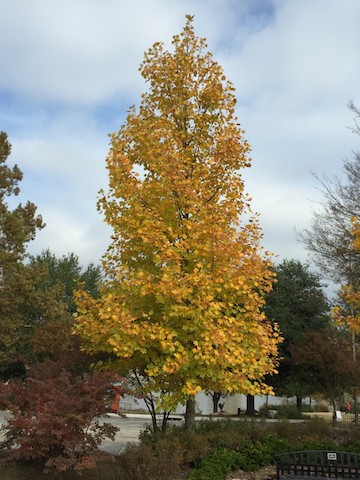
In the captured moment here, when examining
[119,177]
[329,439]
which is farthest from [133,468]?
[329,439]

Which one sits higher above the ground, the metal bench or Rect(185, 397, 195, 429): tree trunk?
Rect(185, 397, 195, 429): tree trunk

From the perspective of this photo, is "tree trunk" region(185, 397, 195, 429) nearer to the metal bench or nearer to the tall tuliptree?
the tall tuliptree

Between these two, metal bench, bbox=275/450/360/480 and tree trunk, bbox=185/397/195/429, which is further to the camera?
tree trunk, bbox=185/397/195/429

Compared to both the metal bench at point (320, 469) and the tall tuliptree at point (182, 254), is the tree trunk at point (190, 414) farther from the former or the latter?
the metal bench at point (320, 469)

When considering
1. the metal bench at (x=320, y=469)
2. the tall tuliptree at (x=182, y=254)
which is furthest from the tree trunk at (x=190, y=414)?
the metal bench at (x=320, y=469)

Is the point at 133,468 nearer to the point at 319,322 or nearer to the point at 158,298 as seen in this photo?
the point at 158,298

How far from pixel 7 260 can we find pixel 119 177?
12.9 metres

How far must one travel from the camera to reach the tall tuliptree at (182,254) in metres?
8.00

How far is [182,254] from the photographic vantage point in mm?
8805

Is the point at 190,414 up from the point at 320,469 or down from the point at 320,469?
up

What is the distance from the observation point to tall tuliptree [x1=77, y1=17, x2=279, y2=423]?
8.00m

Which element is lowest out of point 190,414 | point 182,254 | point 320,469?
point 320,469

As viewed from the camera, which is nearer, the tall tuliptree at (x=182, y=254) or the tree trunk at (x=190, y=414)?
the tall tuliptree at (x=182, y=254)

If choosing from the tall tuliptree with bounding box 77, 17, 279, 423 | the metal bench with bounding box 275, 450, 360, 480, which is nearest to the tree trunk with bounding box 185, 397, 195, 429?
the tall tuliptree with bounding box 77, 17, 279, 423
